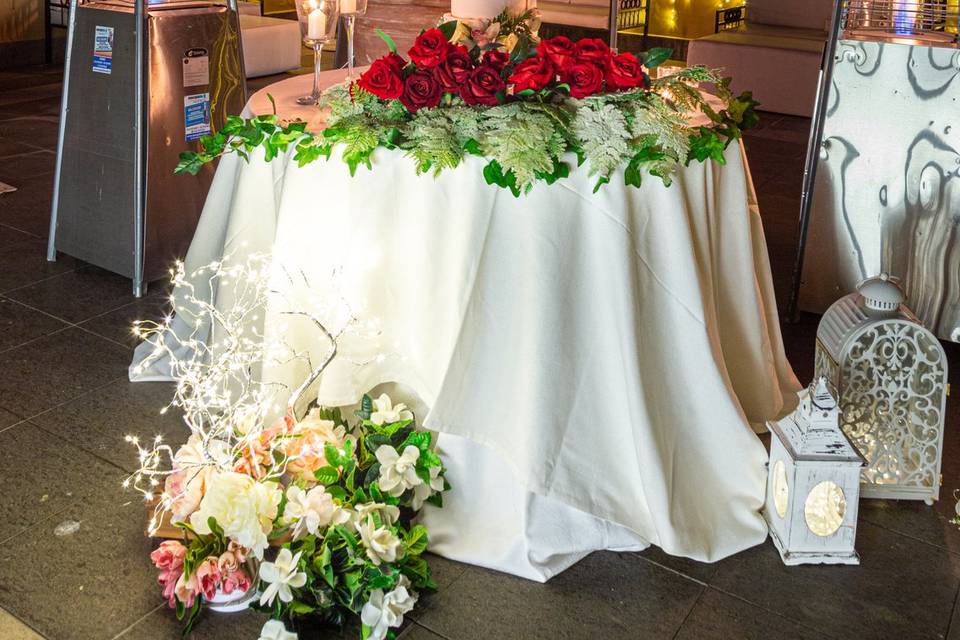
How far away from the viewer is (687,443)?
2.29m

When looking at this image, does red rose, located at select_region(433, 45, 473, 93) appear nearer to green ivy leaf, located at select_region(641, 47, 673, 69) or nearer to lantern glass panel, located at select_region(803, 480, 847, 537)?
green ivy leaf, located at select_region(641, 47, 673, 69)

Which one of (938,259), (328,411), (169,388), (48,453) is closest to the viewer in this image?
(328,411)

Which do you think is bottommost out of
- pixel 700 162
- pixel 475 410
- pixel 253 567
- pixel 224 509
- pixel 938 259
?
pixel 253 567

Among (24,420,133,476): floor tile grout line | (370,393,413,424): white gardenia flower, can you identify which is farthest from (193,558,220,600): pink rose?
(24,420,133,476): floor tile grout line

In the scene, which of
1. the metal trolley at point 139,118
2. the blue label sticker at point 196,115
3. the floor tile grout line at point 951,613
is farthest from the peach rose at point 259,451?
the blue label sticker at point 196,115

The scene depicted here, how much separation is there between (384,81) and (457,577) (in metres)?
1.02

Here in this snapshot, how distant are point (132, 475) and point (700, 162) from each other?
1484 millimetres

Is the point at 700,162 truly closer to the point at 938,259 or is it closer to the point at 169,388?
the point at 938,259

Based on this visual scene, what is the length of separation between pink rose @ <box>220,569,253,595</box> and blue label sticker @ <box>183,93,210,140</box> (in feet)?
6.69

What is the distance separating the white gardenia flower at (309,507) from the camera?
2.04 meters

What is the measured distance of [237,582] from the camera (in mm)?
2004

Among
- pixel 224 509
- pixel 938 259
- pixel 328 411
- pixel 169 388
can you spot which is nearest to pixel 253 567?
pixel 224 509

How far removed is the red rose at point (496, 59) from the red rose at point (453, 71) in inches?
1.5

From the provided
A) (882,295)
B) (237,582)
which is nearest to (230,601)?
(237,582)
